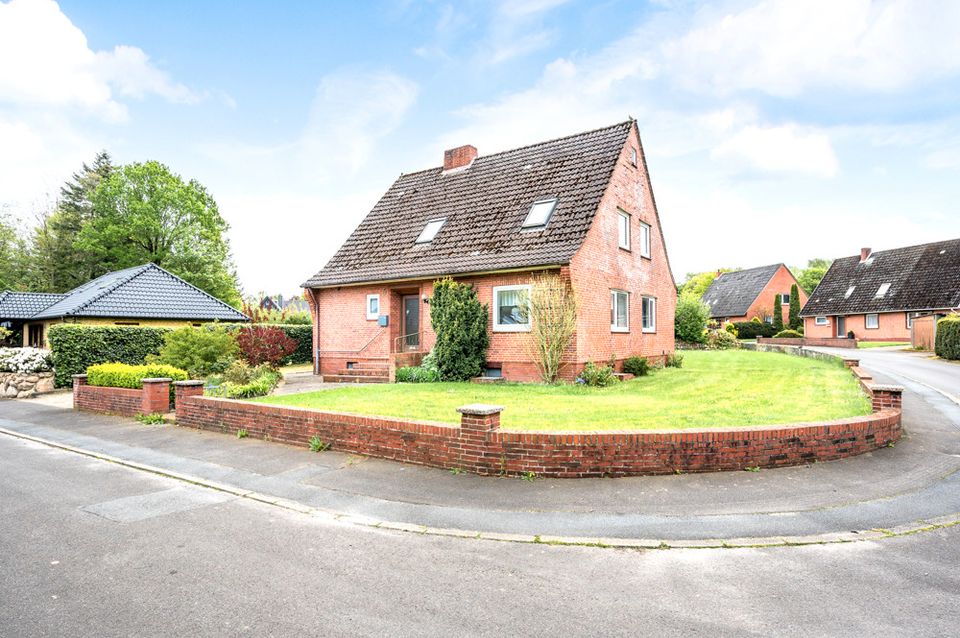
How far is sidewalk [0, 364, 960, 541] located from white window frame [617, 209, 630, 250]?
11541 millimetres

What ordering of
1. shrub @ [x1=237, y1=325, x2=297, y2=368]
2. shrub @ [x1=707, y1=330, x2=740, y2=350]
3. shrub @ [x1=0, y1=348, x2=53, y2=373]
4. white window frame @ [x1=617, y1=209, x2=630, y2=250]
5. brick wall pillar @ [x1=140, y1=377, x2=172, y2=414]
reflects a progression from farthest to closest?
shrub @ [x1=707, y1=330, x2=740, y2=350], white window frame @ [x1=617, y1=209, x2=630, y2=250], shrub @ [x1=0, y1=348, x2=53, y2=373], shrub @ [x1=237, y1=325, x2=297, y2=368], brick wall pillar @ [x1=140, y1=377, x2=172, y2=414]

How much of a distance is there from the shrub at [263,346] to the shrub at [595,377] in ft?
31.0

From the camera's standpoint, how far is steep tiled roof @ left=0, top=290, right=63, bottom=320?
26609 millimetres

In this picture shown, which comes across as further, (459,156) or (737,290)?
(737,290)

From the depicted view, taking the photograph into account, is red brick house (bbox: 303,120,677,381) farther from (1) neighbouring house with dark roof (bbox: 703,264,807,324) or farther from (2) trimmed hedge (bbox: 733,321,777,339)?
(1) neighbouring house with dark roof (bbox: 703,264,807,324)

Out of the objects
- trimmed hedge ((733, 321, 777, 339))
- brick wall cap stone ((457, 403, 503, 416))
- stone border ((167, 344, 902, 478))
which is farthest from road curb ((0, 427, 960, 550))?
trimmed hedge ((733, 321, 777, 339))

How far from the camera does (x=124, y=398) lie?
13109 millimetres

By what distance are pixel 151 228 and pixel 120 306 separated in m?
21.0

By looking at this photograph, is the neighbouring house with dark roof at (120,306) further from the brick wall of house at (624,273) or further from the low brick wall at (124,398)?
the brick wall of house at (624,273)

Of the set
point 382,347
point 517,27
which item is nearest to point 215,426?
point 382,347

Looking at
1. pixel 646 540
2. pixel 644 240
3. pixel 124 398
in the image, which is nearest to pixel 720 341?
pixel 644 240

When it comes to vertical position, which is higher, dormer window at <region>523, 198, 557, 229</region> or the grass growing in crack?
dormer window at <region>523, 198, 557, 229</region>

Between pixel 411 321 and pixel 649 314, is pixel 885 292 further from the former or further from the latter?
pixel 411 321

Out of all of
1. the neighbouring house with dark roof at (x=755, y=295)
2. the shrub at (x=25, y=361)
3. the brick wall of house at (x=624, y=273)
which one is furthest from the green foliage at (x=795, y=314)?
the shrub at (x=25, y=361)
